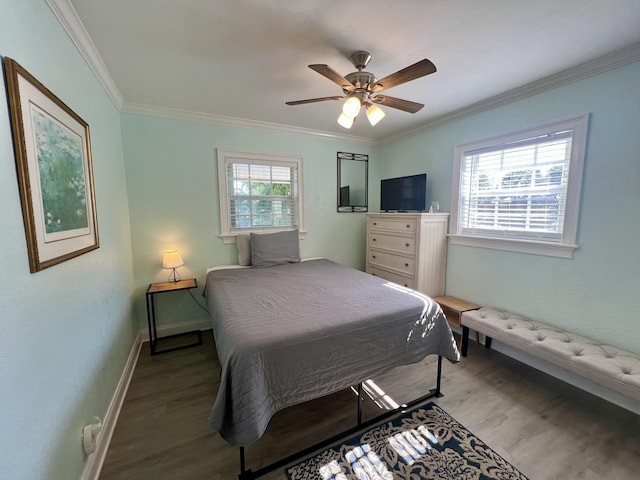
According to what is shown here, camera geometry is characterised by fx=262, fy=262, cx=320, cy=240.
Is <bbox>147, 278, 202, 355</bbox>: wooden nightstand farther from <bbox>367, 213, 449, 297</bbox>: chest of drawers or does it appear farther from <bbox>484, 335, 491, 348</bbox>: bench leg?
<bbox>484, 335, 491, 348</bbox>: bench leg

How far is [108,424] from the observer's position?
1687 millimetres

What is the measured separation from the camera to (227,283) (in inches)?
→ 95.9

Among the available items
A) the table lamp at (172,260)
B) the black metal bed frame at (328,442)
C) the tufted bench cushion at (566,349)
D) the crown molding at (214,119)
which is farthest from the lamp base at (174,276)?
the tufted bench cushion at (566,349)

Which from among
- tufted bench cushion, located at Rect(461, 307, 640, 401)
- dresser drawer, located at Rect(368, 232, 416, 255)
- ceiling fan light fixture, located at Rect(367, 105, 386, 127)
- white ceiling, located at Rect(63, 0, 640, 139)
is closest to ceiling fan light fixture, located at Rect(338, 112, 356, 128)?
ceiling fan light fixture, located at Rect(367, 105, 386, 127)

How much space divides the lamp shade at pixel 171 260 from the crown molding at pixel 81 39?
4.95 feet

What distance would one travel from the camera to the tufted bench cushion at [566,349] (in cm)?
164

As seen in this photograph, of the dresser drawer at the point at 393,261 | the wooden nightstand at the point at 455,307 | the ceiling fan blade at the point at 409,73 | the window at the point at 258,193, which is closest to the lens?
the ceiling fan blade at the point at 409,73

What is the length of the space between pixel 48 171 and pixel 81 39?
1.02m

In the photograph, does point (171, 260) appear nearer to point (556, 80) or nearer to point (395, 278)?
point (395, 278)

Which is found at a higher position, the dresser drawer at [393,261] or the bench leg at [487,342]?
the dresser drawer at [393,261]

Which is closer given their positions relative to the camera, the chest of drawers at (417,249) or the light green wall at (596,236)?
the light green wall at (596,236)

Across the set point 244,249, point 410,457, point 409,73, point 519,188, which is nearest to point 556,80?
point 519,188

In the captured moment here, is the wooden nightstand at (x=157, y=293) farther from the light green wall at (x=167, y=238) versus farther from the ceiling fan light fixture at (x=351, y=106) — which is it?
the ceiling fan light fixture at (x=351, y=106)

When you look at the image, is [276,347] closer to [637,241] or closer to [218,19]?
[218,19]
